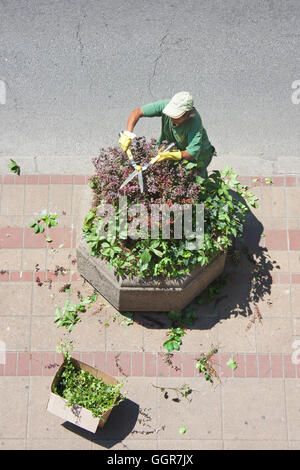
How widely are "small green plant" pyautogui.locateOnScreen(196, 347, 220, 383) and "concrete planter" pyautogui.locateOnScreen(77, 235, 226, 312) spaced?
576mm

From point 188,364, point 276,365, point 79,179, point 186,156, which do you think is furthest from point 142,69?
point 276,365

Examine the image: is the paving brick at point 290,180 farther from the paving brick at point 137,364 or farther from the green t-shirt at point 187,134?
the paving brick at point 137,364

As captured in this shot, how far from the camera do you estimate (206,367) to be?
21.5ft

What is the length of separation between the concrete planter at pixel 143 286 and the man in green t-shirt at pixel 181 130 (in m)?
1.04

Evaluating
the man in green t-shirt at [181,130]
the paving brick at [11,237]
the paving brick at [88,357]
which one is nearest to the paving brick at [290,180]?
the man in green t-shirt at [181,130]

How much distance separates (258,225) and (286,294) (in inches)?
33.7

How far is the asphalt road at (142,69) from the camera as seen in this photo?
7.64 meters

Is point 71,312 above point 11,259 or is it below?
below

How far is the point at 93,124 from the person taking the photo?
7.66 meters

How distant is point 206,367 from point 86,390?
1302 mm

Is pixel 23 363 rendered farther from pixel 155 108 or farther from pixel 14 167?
pixel 155 108

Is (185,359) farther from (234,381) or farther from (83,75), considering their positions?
(83,75)

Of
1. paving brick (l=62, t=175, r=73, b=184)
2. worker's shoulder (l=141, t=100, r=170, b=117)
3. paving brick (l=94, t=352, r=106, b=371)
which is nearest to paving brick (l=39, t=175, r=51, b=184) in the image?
paving brick (l=62, t=175, r=73, b=184)

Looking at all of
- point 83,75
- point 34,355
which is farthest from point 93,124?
point 34,355
